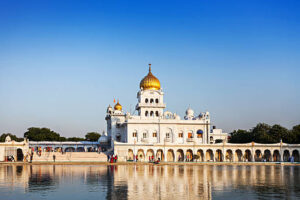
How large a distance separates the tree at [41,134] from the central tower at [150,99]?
112 feet

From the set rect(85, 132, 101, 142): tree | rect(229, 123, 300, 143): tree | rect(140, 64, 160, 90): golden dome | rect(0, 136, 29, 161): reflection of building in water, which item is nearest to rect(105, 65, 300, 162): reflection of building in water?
rect(140, 64, 160, 90): golden dome

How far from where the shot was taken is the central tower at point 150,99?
75.3 meters

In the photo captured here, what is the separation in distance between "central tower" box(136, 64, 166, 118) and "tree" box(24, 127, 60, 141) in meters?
34.2

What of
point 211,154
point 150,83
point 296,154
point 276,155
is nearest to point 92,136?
point 150,83

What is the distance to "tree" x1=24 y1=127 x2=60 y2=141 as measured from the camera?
9850 centimetres

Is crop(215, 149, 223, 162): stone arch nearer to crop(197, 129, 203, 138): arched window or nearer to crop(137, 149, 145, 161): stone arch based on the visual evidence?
crop(197, 129, 203, 138): arched window

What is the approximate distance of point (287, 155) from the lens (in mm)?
71375

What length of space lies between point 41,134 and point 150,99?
3838 centimetres

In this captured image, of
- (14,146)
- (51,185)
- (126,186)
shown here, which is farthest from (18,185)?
(14,146)

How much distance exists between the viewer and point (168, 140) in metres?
71.4

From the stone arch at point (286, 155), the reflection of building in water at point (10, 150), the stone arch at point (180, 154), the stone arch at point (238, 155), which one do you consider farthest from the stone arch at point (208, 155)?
the reflection of building in water at point (10, 150)

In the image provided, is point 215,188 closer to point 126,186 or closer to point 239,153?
point 126,186

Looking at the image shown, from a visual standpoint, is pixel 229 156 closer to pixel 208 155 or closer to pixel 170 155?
pixel 208 155

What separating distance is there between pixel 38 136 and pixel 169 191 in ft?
273
